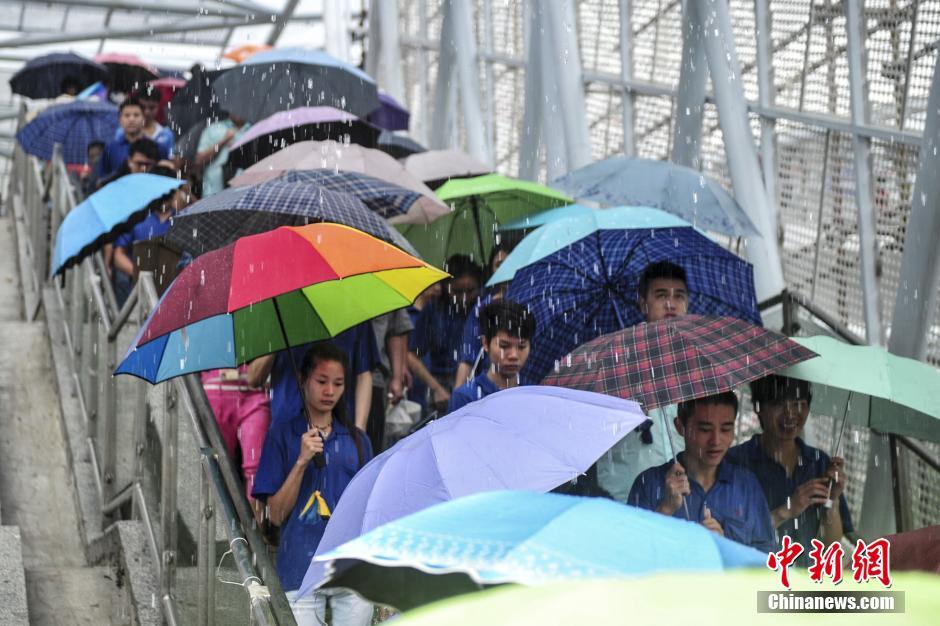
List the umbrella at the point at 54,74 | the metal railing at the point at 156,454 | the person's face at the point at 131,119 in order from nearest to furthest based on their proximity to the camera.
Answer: the metal railing at the point at 156,454 → the person's face at the point at 131,119 → the umbrella at the point at 54,74

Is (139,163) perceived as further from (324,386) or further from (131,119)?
(324,386)

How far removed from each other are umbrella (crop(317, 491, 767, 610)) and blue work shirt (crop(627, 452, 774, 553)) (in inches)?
92.2

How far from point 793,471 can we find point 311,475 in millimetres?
2096

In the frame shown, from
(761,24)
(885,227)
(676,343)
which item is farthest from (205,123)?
(676,343)

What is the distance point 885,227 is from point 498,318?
416cm

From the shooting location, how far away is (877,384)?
6.15 metres

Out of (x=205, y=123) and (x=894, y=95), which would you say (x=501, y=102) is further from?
(x=894, y=95)

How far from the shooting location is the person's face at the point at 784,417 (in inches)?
246

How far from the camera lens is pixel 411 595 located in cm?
374

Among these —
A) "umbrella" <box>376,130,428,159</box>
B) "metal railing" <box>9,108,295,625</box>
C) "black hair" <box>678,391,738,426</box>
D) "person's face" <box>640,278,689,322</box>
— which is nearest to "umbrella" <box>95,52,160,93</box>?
"umbrella" <box>376,130,428,159</box>

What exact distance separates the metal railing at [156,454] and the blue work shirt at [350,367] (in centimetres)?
50

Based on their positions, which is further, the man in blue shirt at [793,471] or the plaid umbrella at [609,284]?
the plaid umbrella at [609,284]

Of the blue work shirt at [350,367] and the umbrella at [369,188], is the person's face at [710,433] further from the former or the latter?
the umbrella at [369,188]

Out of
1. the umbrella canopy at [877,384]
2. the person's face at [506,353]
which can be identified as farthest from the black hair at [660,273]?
the person's face at [506,353]
